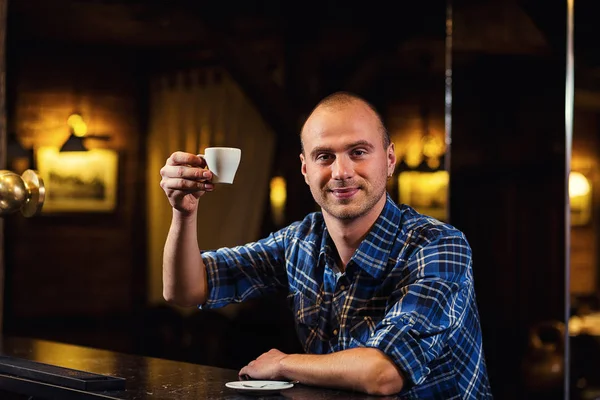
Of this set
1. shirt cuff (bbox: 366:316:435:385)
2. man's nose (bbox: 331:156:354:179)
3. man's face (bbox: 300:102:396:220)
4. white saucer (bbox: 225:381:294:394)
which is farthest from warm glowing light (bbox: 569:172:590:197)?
white saucer (bbox: 225:381:294:394)

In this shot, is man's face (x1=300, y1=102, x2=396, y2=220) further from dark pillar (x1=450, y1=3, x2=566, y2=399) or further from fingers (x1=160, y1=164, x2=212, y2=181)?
dark pillar (x1=450, y1=3, x2=566, y2=399)

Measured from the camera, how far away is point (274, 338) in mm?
4656

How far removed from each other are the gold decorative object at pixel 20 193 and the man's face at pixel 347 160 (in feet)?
3.06

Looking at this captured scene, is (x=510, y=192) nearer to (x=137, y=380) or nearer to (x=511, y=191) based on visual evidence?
(x=511, y=191)

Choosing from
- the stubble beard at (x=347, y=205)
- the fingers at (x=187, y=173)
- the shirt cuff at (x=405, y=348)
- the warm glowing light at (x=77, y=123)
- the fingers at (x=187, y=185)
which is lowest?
the shirt cuff at (x=405, y=348)

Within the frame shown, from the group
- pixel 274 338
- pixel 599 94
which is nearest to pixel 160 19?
pixel 274 338

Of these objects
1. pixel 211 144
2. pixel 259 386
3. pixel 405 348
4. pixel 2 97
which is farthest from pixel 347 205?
pixel 2 97

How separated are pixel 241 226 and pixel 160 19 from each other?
3.91 ft

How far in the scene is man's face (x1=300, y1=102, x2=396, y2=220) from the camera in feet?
7.79

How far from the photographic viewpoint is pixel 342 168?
2.36 metres

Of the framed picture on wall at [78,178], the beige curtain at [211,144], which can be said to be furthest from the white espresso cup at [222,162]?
the framed picture on wall at [78,178]

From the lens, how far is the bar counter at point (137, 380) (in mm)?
1960

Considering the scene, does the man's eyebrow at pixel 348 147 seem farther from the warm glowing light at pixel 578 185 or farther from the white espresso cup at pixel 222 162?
the warm glowing light at pixel 578 185

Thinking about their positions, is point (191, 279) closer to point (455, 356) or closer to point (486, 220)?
point (455, 356)
